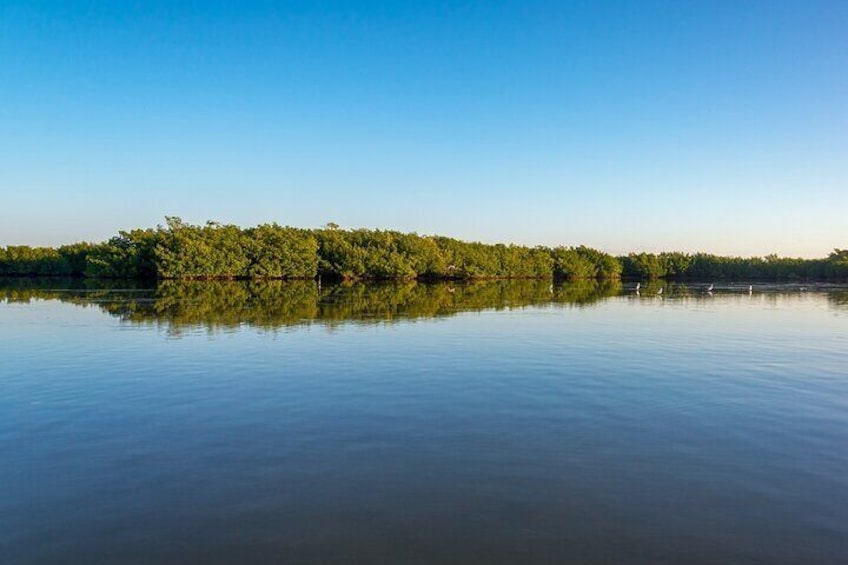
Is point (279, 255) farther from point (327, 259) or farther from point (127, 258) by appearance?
point (127, 258)

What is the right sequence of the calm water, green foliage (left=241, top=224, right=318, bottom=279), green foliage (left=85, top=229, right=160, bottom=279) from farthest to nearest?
1. green foliage (left=241, top=224, right=318, bottom=279)
2. green foliage (left=85, top=229, right=160, bottom=279)
3. the calm water

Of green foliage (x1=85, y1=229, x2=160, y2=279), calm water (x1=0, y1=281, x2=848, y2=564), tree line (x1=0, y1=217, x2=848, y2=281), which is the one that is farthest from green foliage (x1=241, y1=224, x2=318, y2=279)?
calm water (x1=0, y1=281, x2=848, y2=564)

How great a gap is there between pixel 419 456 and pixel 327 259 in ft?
404

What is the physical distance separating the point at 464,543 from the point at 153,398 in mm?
10956

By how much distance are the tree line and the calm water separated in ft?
327

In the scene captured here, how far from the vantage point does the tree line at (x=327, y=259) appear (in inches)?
4712

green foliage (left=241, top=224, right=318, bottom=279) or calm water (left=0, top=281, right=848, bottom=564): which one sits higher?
green foliage (left=241, top=224, right=318, bottom=279)

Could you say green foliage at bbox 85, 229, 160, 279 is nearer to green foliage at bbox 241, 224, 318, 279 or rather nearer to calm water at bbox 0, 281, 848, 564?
green foliage at bbox 241, 224, 318, 279

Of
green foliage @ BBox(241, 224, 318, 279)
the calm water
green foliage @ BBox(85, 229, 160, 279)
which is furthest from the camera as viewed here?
green foliage @ BBox(241, 224, 318, 279)

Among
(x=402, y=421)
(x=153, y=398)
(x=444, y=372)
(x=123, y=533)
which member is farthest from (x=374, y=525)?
(x=444, y=372)

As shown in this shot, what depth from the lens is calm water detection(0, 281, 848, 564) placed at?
7898 millimetres

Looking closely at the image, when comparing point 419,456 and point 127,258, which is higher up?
point 127,258

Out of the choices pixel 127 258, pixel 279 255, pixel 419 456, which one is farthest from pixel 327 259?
pixel 419 456

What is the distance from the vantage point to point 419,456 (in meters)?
11.2
